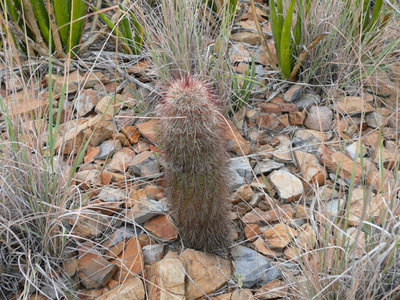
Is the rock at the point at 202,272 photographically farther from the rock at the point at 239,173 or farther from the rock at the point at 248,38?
the rock at the point at 248,38

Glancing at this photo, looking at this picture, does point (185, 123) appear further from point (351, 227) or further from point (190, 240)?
point (351, 227)

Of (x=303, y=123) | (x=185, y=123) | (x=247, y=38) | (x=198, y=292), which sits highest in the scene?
(x=185, y=123)

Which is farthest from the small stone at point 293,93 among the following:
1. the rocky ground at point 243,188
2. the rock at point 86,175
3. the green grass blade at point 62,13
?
the green grass blade at point 62,13

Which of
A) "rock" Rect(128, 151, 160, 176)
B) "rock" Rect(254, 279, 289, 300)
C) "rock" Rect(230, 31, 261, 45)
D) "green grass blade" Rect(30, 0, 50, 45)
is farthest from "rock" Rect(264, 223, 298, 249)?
"green grass blade" Rect(30, 0, 50, 45)

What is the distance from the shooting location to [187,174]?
1.32m

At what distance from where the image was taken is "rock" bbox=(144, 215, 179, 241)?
5.10 ft

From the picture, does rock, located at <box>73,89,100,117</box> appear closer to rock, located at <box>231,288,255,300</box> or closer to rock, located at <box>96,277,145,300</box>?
rock, located at <box>96,277,145,300</box>

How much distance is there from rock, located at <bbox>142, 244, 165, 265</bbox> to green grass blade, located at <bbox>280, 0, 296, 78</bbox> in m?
0.98

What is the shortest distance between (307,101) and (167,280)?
1.05 m

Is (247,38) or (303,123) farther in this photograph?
(247,38)

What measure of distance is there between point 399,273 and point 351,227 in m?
0.40

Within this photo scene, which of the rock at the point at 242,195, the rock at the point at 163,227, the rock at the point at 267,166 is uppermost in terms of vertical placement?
the rock at the point at 267,166

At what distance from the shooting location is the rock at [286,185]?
5.57 ft

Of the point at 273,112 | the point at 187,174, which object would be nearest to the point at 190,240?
the point at 187,174
